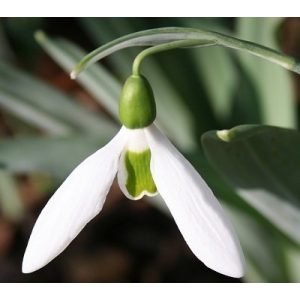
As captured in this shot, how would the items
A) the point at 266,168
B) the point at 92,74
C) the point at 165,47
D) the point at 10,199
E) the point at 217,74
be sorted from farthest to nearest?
the point at 10,199, the point at 217,74, the point at 92,74, the point at 266,168, the point at 165,47

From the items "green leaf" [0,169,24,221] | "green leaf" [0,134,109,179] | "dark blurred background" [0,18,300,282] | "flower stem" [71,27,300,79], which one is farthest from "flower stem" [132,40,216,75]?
"green leaf" [0,169,24,221]

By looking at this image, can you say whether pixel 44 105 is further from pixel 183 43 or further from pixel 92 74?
pixel 183 43

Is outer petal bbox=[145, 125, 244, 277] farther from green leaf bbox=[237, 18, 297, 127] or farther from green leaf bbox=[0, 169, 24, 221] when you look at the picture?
green leaf bbox=[0, 169, 24, 221]

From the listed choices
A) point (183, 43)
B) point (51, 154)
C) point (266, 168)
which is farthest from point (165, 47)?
point (51, 154)
